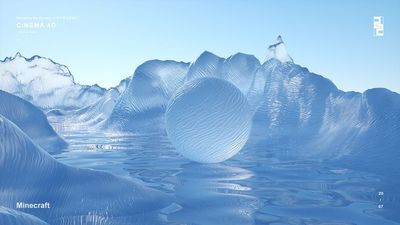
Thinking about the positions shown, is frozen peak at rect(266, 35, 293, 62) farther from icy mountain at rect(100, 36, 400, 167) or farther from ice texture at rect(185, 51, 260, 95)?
ice texture at rect(185, 51, 260, 95)

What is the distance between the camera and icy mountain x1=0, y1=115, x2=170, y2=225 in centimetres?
406

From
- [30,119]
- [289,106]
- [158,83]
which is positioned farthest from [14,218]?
[158,83]

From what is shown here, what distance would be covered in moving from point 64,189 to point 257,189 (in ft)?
7.74

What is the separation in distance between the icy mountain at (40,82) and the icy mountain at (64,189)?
35.6 m

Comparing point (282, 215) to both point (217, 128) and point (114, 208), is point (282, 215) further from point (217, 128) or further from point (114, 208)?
point (217, 128)

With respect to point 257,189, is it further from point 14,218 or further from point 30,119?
point 30,119

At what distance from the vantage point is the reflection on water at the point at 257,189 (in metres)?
3.99

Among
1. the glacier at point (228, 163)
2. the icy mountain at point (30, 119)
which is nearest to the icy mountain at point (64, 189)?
the glacier at point (228, 163)

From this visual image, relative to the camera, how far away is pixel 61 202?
4.23 metres

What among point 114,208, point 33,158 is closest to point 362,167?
point 114,208

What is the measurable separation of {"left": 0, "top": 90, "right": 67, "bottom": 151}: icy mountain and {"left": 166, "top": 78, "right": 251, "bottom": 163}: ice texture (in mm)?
3577

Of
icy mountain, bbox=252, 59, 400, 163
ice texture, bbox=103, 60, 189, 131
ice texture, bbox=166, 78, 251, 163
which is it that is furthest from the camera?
ice texture, bbox=103, 60, 189, 131

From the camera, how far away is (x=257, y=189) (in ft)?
17.3

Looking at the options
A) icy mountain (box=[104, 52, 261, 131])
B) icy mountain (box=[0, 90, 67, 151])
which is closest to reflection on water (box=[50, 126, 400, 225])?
icy mountain (box=[0, 90, 67, 151])
